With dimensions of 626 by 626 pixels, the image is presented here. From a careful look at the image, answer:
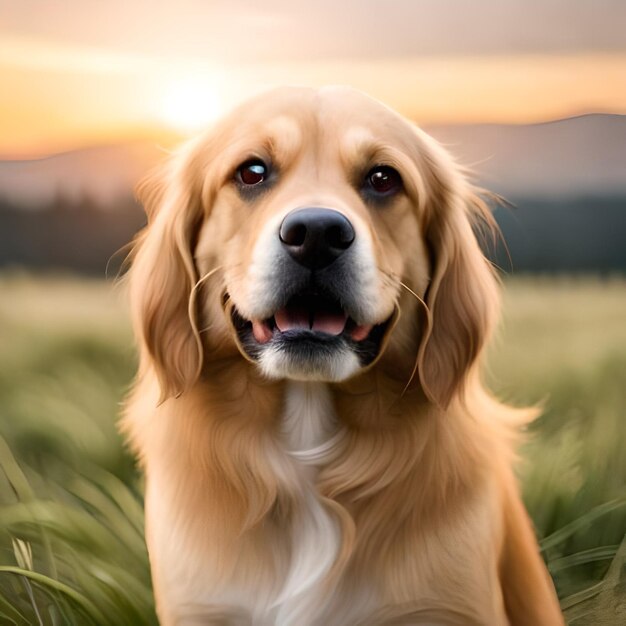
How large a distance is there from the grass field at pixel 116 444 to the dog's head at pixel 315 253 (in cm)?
36

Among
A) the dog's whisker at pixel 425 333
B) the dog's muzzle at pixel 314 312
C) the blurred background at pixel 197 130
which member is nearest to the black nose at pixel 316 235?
the dog's muzzle at pixel 314 312

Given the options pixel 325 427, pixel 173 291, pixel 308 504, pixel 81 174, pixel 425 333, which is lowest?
pixel 308 504

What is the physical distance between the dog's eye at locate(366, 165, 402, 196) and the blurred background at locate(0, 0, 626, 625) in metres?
0.44

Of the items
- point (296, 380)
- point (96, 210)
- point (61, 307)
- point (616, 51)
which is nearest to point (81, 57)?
point (96, 210)

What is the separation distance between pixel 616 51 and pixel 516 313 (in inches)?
29.0

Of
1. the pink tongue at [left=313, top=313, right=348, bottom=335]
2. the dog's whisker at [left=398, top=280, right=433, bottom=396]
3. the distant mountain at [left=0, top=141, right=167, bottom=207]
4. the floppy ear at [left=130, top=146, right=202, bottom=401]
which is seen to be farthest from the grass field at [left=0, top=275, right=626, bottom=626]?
the pink tongue at [left=313, top=313, right=348, bottom=335]

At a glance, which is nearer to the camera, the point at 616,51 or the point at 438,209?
the point at 438,209

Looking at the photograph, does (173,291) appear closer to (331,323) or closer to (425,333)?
(331,323)

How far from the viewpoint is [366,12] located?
2.22 meters

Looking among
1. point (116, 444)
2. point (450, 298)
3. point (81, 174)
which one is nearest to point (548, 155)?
point (450, 298)

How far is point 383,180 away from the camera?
1.83 m

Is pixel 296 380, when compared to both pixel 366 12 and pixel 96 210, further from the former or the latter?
pixel 366 12

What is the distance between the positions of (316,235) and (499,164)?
0.79 m

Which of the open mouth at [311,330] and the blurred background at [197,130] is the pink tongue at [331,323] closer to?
the open mouth at [311,330]
